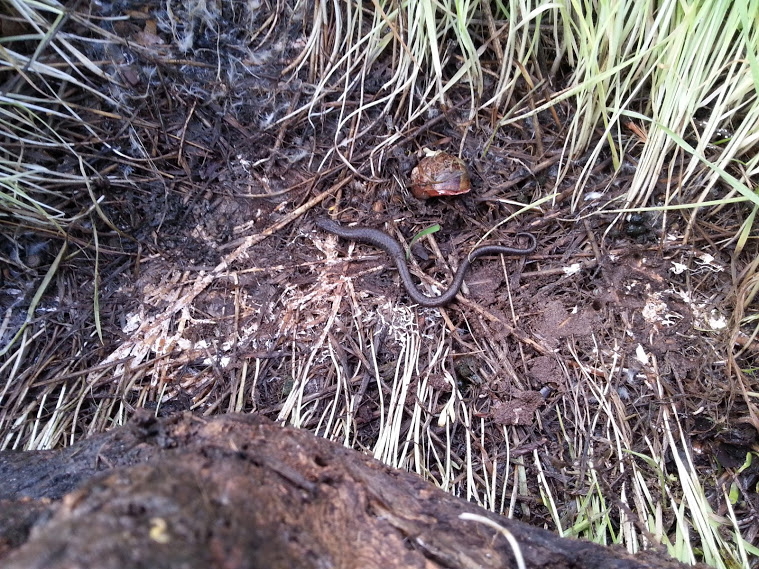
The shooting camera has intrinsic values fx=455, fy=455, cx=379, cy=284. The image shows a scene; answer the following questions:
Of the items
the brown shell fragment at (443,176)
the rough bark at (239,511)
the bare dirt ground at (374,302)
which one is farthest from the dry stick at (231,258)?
the rough bark at (239,511)

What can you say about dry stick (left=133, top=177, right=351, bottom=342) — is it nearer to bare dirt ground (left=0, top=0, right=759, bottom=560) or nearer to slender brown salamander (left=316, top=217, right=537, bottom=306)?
bare dirt ground (left=0, top=0, right=759, bottom=560)

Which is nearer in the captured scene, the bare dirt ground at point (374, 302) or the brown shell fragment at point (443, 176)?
the bare dirt ground at point (374, 302)

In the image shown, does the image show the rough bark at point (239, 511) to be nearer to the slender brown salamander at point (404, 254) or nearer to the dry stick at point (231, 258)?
the dry stick at point (231, 258)

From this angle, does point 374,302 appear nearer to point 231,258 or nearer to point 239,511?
point 231,258

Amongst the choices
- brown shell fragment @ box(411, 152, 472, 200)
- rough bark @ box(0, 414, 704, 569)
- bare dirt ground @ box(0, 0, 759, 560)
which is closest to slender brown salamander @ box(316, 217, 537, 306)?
bare dirt ground @ box(0, 0, 759, 560)

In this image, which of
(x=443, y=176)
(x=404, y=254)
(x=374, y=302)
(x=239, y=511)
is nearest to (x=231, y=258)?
(x=374, y=302)

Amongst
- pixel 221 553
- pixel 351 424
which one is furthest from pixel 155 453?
pixel 351 424
